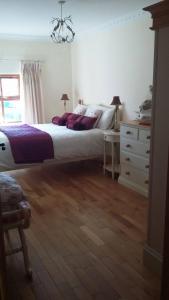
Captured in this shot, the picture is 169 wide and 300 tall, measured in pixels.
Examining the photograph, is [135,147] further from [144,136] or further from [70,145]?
[70,145]

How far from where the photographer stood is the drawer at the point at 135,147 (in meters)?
3.47

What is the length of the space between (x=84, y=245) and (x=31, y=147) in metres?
1.87

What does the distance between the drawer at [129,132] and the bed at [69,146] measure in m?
0.68

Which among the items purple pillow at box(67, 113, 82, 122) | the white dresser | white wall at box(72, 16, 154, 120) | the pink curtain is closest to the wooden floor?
the white dresser

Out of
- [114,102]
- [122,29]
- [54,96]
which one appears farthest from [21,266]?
[54,96]

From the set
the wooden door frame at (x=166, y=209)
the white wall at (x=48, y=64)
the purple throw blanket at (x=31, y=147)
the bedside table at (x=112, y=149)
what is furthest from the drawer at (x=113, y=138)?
the white wall at (x=48, y=64)

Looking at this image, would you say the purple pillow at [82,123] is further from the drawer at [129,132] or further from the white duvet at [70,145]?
the drawer at [129,132]

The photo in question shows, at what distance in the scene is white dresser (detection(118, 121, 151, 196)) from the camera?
3488 mm

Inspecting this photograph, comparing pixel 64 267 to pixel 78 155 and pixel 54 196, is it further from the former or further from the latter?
pixel 78 155

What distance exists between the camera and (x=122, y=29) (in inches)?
177

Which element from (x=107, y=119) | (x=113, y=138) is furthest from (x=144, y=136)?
(x=107, y=119)

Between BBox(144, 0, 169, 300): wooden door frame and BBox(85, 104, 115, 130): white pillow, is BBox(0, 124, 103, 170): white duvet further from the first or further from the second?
BBox(144, 0, 169, 300): wooden door frame

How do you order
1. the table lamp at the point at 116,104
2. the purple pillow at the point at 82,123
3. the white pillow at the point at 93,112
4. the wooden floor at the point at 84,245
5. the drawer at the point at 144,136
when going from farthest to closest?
the white pillow at the point at 93,112, the purple pillow at the point at 82,123, the table lamp at the point at 116,104, the drawer at the point at 144,136, the wooden floor at the point at 84,245

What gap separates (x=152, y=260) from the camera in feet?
6.84
